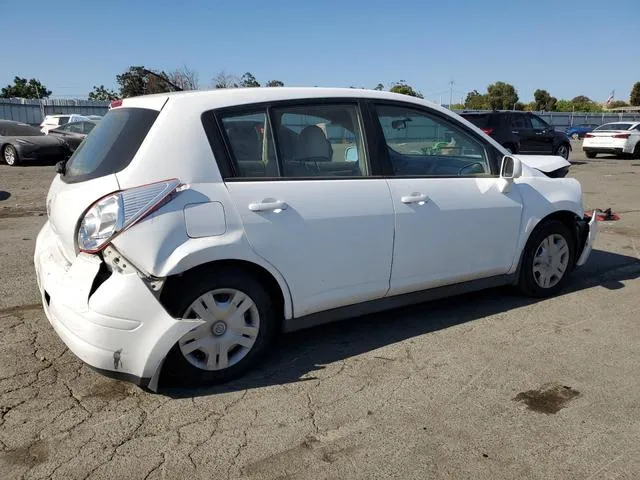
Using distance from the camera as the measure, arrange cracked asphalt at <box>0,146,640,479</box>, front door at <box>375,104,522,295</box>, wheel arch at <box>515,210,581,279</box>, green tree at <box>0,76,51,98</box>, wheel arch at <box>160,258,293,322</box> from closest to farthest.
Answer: cracked asphalt at <box>0,146,640,479</box>, wheel arch at <box>160,258,293,322</box>, front door at <box>375,104,522,295</box>, wheel arch at <box>515,210,581,279</box>, green tree at <box>0,76,51,98</box>

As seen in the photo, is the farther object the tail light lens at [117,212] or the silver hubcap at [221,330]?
the silver hubcap at [221,330]

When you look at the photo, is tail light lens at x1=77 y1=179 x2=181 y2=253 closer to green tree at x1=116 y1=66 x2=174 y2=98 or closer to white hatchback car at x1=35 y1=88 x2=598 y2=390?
white hatchback car at x1=35 y1=88 x2=598 y2=390

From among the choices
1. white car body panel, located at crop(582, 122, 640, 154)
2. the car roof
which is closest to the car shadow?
the car roof

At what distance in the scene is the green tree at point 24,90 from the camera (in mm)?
71000

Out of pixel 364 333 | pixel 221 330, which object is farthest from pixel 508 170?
pixel 221 330

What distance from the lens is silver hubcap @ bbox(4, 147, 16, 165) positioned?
1645 centimetres

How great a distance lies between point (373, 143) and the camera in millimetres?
3928

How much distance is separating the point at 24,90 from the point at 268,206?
81166 mm

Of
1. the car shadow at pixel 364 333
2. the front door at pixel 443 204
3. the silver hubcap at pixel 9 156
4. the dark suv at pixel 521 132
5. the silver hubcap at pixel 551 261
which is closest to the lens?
the car shadow at pixel 364 333

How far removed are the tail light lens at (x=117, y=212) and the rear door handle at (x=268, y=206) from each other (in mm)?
458

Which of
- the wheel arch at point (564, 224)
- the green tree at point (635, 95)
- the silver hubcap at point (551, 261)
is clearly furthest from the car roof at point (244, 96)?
the green tree at point (635, 95)

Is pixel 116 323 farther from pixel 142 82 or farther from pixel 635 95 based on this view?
pixel 635 95

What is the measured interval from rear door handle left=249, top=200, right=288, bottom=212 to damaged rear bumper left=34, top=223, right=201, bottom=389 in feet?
2.39

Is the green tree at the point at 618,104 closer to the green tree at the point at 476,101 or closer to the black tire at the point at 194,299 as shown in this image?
the green tree at the point at 476,101
